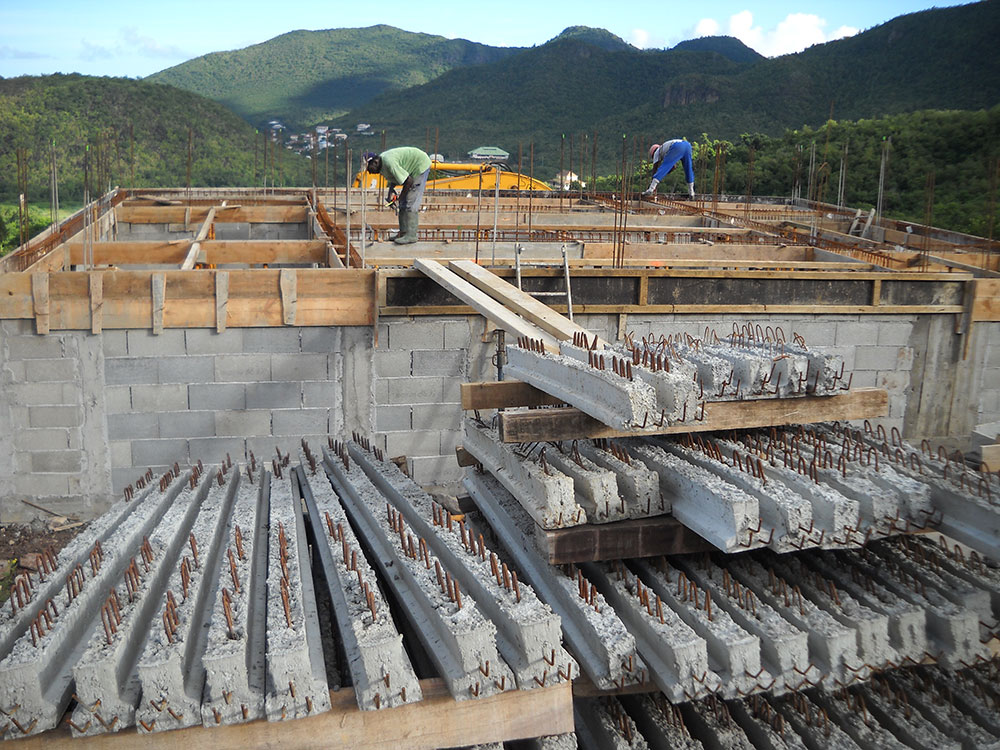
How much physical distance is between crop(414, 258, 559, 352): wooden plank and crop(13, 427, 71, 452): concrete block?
12.8 feet

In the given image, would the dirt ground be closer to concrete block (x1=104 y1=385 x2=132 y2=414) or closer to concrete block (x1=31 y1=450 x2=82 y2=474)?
concrete block (x1=31 y1=450 x2=82 y2=474)

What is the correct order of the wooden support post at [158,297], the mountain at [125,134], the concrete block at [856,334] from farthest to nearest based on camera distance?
the mountain at [125,134], the concrete block at [856,334], the wooden support post at [158,297]

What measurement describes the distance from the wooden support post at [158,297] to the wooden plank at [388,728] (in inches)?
219

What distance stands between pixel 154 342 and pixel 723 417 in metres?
6.01

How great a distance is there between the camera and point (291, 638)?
308 cm

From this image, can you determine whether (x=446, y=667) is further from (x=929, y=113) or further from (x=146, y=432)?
(x=929, y=113)

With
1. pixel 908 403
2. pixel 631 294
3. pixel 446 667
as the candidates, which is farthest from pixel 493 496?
pixel 908 403

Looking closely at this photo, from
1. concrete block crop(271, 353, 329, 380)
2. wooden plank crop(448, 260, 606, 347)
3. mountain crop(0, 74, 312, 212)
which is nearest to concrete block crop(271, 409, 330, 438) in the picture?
concrete block crop(271, 353, 329, 380)

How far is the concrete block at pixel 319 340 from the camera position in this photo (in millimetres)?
8297

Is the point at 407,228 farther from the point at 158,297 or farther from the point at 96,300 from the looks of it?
the point at 96,300

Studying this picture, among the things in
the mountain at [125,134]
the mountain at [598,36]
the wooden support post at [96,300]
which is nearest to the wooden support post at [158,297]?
the wooden support post at [96,300]

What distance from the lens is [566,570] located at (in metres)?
4.09

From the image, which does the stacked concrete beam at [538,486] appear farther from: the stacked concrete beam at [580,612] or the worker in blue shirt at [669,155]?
the worker in blue shirt at [669,155]

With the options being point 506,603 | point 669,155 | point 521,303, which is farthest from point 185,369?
point 669,155
